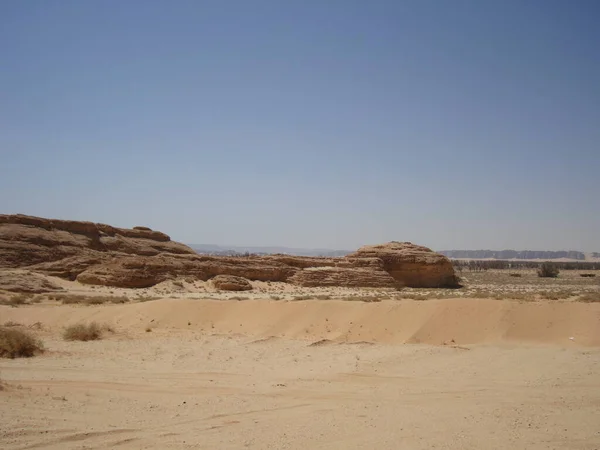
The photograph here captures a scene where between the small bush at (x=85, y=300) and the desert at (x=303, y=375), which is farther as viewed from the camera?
the small bush at (x=85, y=300)

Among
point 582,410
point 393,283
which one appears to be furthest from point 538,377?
point 393,283

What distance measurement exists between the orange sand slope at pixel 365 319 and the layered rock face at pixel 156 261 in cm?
1632

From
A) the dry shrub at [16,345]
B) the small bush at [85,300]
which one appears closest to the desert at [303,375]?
the small bush at [85,300]

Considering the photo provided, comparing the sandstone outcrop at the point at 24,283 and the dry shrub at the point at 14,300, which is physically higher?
the sandstone outcrop at the point at 24,283

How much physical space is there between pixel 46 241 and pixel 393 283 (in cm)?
2975

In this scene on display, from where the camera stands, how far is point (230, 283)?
4109 centimetres

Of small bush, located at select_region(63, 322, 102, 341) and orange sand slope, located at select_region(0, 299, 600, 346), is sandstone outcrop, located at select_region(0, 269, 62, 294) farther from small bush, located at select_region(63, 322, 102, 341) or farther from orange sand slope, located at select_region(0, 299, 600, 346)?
small bush, located at select_region(63, 322, 102, 341)

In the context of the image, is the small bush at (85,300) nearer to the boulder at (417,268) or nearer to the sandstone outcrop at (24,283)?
the sandstone outcrop at (24,283)

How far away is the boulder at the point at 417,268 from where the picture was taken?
48.6 m

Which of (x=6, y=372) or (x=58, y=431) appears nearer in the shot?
(x=58, y=431)

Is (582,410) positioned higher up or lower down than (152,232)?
lower down

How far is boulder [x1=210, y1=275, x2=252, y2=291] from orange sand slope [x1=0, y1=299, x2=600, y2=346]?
18.5m

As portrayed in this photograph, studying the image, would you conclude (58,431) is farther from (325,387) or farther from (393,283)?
(393,283)

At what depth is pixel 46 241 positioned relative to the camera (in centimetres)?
4075
